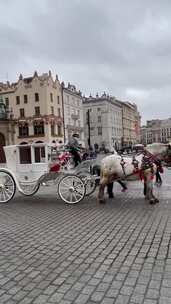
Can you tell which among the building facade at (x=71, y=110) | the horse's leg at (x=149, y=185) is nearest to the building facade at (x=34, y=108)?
the building facade at (x=71, y=110)

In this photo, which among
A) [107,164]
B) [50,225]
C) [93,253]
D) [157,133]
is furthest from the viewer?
[157,133]

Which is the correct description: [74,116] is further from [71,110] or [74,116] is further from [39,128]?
[39,128]

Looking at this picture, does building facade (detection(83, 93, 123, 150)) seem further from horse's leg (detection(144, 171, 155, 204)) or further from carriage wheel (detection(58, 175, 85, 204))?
horse's leg (detection(144, 171, 155, 204))

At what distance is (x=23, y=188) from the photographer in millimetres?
11102

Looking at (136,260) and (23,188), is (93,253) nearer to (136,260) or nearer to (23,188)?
(136,260)

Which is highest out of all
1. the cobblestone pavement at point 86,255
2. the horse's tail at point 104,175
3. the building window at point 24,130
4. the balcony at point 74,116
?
the balcony at point 74,116

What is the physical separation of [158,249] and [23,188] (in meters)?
6.61

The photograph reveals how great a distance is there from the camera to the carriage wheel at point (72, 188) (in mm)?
9961

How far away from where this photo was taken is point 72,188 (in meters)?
9.99

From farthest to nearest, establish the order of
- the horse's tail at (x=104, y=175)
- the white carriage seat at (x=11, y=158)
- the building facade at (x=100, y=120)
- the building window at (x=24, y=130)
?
A: the building facade at (x=100, y=120), the building window at (x=24, y=130), the white carriage seat at (x=11, y=158), the horse's tail at (x=104, y=175)

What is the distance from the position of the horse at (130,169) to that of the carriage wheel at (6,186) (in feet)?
9.63

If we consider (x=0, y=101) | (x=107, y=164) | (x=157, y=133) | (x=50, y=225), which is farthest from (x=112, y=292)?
(x=157, y=133)

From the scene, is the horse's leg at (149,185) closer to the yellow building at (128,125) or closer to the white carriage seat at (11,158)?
the white carriage seat at (11,158)

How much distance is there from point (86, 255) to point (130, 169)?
4865 millimetres
